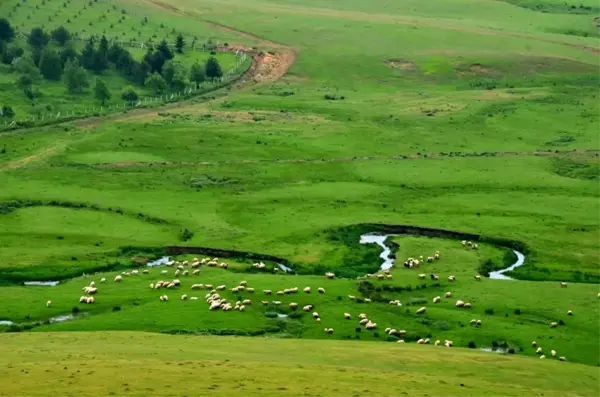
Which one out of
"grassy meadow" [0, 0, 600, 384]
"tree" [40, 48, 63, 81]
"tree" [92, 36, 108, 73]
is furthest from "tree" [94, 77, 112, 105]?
"tree" [92, 36, 108, 73]

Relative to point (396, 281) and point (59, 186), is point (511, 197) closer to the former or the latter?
point (396, 281)

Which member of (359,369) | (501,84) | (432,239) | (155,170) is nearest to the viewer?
(359,369)

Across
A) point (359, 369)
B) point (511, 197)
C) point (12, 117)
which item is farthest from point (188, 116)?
point (359, 369)

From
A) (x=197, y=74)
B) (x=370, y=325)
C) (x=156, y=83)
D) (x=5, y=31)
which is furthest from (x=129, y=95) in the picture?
(x=370, y=325)

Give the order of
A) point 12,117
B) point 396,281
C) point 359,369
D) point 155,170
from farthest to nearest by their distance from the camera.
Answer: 1. point 12,117
2. point 155,170
3. point 396,281
4. point 359,369

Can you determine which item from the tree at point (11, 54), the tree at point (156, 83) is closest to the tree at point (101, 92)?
the tree at point (156, 83)

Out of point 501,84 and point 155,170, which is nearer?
point 155,170
